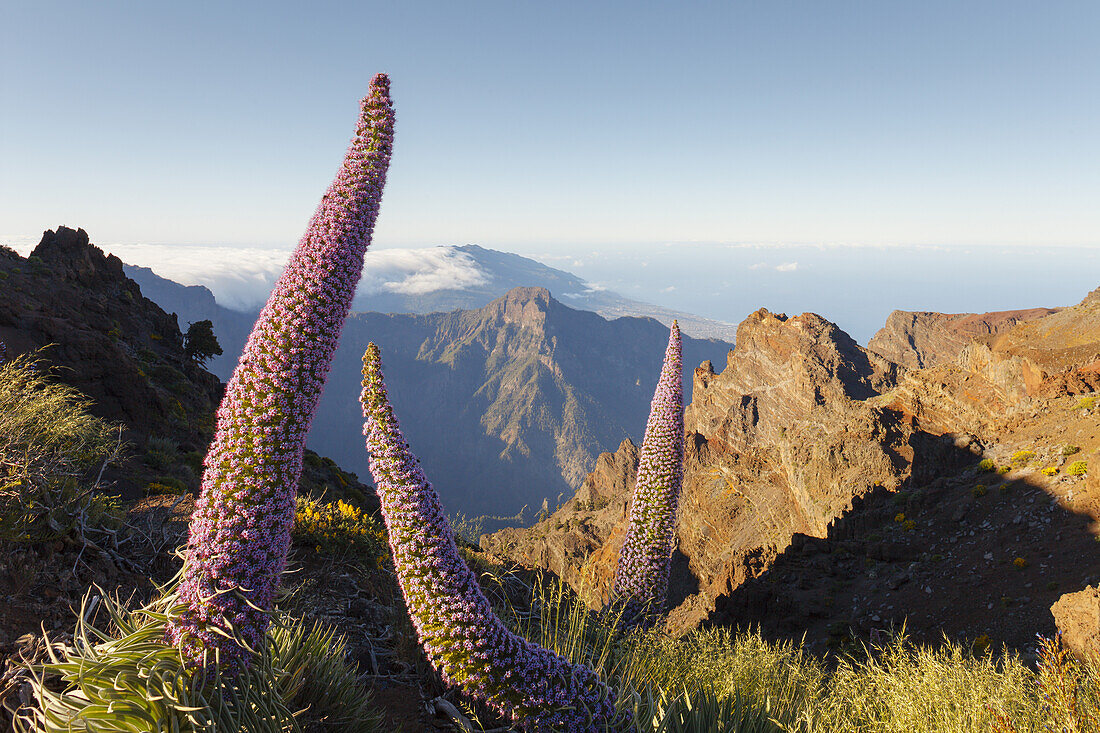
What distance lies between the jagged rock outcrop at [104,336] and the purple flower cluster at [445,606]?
13172mm

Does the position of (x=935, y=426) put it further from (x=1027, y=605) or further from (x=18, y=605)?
(x=18, y=605)

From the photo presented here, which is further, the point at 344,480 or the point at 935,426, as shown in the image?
the point at 935,426

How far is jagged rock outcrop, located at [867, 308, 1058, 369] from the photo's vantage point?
88.6m

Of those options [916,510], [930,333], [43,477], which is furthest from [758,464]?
[930,333]

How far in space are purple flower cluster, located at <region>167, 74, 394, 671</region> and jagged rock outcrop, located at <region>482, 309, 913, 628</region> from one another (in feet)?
59.1

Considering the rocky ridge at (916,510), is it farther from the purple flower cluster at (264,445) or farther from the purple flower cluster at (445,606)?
the purple flower cluster at (264,445)

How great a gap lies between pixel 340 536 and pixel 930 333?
11348 cm

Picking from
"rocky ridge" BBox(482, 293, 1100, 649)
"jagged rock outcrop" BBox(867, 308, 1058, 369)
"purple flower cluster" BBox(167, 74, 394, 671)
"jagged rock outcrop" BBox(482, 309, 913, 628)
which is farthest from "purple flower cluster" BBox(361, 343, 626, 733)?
"jagged rock outcrop" BBox(867, 308, 1058, 369)

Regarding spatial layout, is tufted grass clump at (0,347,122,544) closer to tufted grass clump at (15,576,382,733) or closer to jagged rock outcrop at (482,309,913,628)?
tufted grass clump at (15,576,382,733)

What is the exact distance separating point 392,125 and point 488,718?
4231 millimetres

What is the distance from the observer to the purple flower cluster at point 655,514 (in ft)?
20.6

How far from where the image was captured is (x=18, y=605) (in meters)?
4.18

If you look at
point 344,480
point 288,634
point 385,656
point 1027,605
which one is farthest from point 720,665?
point 344,480

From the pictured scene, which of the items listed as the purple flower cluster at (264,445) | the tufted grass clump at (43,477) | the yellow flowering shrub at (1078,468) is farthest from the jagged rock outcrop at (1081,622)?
the yellow flowering shrub at (1078,468)
